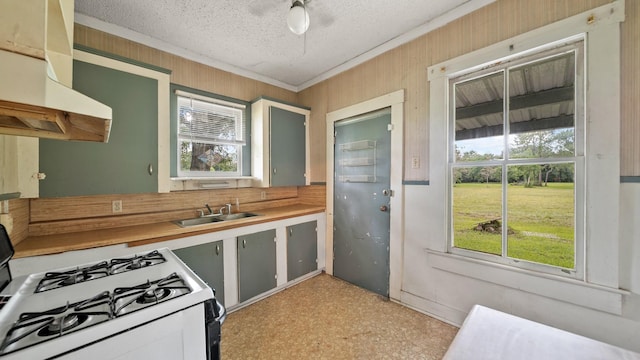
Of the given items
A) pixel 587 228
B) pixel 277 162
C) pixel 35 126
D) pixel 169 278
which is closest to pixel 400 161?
pixel 587 228

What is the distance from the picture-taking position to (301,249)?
2.87 metres

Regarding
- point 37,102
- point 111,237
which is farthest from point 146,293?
point 111,237

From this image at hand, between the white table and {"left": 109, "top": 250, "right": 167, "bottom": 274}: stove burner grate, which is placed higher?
{"left": 109, "top": 250, "right": 167, "bottom": 274}: stove burner grate

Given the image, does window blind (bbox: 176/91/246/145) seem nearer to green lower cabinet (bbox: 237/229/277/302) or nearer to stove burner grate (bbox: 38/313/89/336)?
green lower cabinet (bbox: 237/229/277/302)

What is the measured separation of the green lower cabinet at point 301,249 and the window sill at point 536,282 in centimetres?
144

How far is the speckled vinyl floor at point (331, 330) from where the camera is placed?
5.66ft

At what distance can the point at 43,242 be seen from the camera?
5.23 feet

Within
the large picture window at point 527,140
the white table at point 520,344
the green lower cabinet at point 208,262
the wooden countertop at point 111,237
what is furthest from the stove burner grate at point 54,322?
the large picture window at point 527,140

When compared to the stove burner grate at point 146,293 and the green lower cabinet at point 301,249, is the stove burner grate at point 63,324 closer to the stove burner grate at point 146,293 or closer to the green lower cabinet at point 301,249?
the stove burner grate at point 146,293

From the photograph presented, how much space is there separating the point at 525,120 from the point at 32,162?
11.9ft

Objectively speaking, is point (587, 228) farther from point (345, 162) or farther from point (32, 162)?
point (32, 162)

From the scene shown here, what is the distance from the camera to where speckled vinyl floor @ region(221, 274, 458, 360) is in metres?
1.72

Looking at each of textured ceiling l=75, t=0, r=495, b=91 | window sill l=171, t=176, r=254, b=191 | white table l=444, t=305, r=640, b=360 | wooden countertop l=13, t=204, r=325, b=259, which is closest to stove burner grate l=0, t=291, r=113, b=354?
wooden countertop l=13, t=204, r=325, b=259

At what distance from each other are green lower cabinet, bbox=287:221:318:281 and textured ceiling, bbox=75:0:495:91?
2.07 meters
